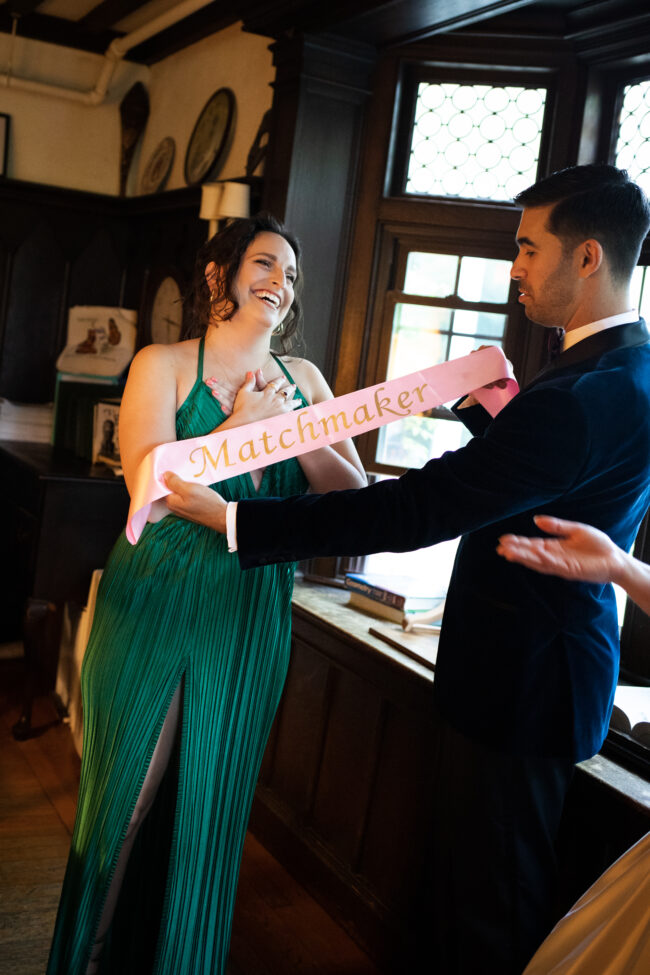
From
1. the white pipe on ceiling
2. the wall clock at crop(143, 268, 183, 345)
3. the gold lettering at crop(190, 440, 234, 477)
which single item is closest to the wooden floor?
the gold lettering at crop(190, 440, 234, 477)

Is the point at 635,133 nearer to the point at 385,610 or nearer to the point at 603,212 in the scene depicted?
the point at 603,212

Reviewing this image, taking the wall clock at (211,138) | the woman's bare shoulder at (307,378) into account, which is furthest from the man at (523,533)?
the wall clock at (211,138)

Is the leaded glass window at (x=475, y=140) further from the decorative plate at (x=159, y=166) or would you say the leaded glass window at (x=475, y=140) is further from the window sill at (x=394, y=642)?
the decorative plate at (x=159, y=166)

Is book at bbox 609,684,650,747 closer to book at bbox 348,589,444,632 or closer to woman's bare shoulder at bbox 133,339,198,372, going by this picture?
book at bbox 348,589,444,632

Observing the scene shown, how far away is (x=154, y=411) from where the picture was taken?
1920 millimetres

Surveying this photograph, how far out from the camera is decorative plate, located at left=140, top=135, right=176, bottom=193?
15.8 ft

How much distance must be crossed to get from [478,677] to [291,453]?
→ 1.77ft

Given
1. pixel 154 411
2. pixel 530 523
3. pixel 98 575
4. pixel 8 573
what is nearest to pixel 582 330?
pixel 530 523

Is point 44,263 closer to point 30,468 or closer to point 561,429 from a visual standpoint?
point 30,468

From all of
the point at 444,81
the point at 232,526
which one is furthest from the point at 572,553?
the point at 444,81

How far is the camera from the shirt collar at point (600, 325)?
5.38 ft

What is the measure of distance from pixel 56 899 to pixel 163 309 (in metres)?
2.86

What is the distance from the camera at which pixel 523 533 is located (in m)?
1.67

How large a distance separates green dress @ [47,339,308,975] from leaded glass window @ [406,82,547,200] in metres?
1.50
